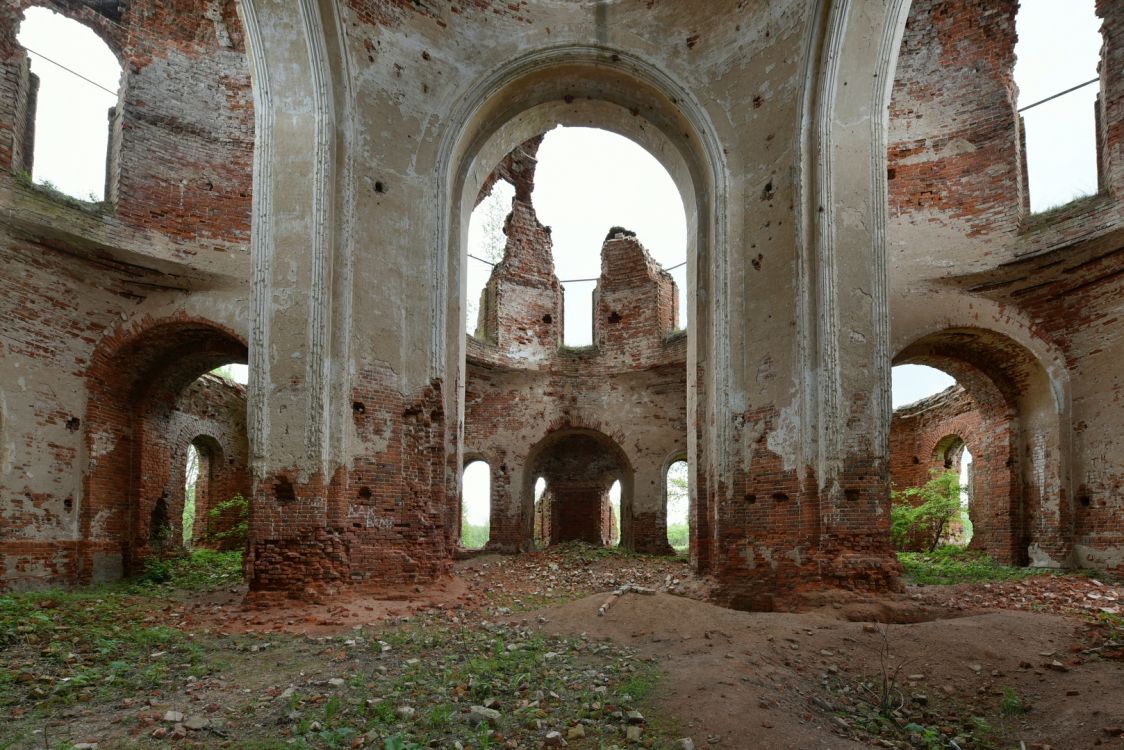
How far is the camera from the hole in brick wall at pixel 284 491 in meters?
7.83

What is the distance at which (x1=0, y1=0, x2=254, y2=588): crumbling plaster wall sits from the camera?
29.7 ft

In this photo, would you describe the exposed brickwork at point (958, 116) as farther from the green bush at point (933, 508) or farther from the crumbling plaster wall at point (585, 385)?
the crumbling plaster wall at point (585, 385)

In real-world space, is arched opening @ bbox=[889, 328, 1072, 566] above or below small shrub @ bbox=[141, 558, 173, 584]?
above

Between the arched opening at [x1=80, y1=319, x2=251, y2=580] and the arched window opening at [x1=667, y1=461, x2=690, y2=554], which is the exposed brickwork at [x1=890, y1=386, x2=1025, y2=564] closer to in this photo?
the arched window opening at [x1=667, y1=461, x2=690, y2=554]

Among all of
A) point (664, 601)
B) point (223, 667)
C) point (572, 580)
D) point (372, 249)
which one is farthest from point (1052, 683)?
point (372, 249)

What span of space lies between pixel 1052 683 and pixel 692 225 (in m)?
7.62

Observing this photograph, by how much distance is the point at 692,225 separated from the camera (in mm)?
10859

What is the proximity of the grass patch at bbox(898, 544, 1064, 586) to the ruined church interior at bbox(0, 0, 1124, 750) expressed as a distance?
8.0 inches

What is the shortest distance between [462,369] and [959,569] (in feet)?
27.6

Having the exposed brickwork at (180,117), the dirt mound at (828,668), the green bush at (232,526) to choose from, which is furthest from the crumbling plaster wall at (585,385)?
the dirt mound at (828,668)

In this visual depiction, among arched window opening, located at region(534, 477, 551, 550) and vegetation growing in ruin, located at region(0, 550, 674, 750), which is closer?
vegetation growing in ruin, located at region(0, 550, 674, 750)

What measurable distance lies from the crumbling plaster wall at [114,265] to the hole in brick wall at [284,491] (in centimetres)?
352

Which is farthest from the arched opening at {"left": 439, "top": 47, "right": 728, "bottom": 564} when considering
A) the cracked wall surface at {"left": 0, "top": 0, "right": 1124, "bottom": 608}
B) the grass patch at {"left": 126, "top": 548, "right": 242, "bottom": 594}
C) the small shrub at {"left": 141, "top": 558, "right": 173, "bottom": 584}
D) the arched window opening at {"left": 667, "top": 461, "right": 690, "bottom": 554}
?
the arched window opening at {"left": 667, "top": 461, "right": 690, "bottom": 554}

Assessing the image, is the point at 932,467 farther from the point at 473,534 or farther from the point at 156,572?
the point at 473,534
